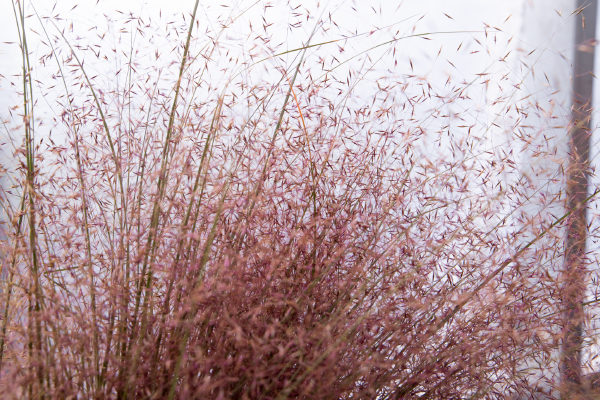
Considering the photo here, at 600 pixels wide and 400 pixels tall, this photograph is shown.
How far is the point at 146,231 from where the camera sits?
0.76 metres

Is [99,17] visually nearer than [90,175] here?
No

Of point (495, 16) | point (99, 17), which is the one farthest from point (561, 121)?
point (99, 17)

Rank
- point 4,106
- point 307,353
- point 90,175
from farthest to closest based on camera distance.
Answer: point 4,106, point 90,175, point 307,353

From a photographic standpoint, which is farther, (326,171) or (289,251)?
(326,171)

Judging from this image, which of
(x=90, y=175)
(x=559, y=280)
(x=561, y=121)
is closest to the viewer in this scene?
(x=559, y=280)

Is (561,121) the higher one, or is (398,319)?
(561,121)

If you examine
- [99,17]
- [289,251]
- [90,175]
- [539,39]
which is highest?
[99,17]

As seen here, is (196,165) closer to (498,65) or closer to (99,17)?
(99,17)

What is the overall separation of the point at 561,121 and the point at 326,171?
2.87 feet

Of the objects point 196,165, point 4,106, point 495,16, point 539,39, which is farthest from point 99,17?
point 539,39

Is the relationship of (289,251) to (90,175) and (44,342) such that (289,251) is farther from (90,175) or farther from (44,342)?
(90,175)

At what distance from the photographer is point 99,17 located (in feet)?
4.94

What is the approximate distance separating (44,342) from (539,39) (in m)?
1.58

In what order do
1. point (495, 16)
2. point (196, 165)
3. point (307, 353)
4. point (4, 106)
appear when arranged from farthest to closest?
point (4, 106)
point (495, 16)
point (196, 165)
point (307, 353)
